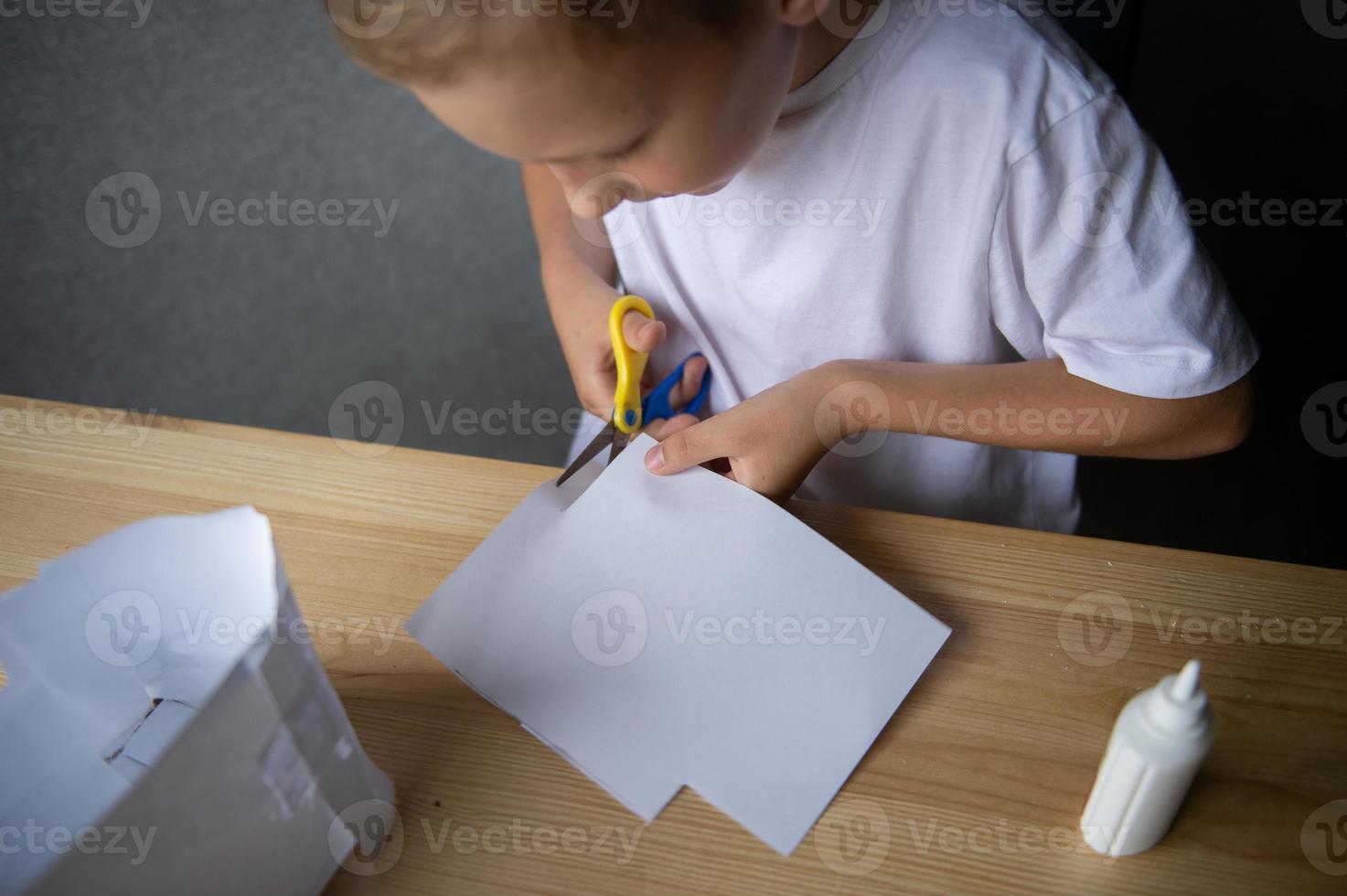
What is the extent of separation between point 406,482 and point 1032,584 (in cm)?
36

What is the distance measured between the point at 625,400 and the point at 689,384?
107mm

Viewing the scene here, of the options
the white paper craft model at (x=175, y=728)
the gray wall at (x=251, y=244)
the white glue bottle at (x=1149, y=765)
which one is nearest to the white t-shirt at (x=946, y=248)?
the white glue bottle at (x=1149, y=765)

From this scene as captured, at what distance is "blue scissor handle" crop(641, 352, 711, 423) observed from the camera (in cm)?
70

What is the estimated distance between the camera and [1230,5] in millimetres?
980

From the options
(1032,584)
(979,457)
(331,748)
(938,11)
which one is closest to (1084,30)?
(938,11)

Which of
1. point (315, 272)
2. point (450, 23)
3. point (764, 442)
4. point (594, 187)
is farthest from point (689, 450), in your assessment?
point (315, 272)

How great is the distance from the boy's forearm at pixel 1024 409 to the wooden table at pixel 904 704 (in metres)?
0.10

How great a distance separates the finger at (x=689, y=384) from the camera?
75cm

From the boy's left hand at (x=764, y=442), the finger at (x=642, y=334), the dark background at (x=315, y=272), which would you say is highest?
the finger at (x=642, y=334)

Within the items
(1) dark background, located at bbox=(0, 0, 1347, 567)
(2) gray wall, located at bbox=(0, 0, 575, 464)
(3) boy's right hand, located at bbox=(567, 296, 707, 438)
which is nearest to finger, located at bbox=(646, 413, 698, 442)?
(3) boy's right hand, located at bbox=(567, 296, 707, 438)

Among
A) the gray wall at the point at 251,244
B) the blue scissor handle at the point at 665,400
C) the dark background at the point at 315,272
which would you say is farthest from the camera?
the gray wall at the point at 251,244

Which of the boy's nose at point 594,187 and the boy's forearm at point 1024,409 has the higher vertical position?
the boy's nose at point 594,187

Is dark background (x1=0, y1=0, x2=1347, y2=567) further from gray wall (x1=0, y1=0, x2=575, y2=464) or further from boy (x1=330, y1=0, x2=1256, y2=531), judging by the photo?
boy (x1=330, y1=0, x2=1256, y2=531)

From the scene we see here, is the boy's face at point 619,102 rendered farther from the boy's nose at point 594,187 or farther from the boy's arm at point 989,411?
the boy's arm at point 989,411
